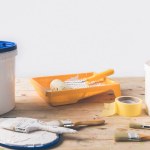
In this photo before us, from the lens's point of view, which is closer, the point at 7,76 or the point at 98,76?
the point at 7,76

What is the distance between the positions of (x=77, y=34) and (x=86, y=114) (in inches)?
28.5

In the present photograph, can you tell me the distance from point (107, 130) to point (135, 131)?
58 millimetres

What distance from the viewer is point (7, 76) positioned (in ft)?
2.52

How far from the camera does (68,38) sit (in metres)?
1.45

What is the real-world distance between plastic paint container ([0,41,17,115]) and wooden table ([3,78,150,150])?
26mm

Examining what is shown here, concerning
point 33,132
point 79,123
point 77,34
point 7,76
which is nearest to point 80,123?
point 79,123

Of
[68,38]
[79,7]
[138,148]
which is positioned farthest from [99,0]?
[138,148]

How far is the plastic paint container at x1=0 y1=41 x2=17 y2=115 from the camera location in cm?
74

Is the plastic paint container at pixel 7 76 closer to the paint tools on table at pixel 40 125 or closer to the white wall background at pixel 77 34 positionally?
the paint tools on table at pixel 40 125

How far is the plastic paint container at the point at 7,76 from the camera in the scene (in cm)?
74

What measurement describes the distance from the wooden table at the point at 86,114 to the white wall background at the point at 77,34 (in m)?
0.36

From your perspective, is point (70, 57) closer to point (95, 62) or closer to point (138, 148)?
point (95, 62)

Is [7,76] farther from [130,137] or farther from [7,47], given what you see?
[130,137]

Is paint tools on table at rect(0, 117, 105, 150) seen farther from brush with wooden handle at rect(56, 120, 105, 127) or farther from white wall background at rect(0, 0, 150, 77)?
white wall background at rect(0, 0, 150, 77)
